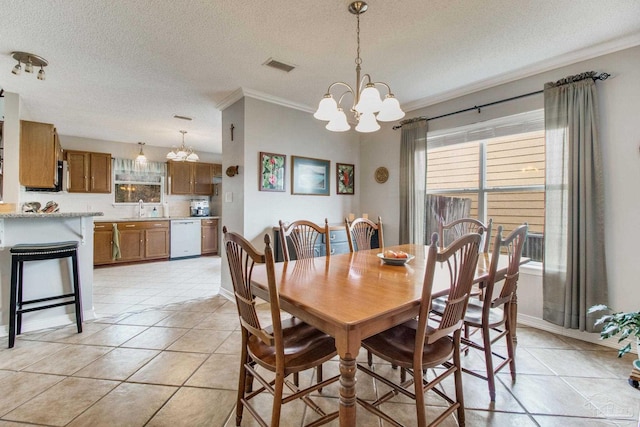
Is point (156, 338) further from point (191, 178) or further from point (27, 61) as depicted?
point (191, 178)

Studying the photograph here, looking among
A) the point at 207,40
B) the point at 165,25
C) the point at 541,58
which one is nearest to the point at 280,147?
the point at 207,40

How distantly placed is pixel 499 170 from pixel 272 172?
2.60 meters

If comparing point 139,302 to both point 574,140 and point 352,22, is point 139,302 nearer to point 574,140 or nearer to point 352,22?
point 352,22

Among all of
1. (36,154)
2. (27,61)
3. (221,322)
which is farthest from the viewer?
(36,154)

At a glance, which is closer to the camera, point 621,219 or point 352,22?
point 352,22

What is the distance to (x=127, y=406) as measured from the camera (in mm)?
1715

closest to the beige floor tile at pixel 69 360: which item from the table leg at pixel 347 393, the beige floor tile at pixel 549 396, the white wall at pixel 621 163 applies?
the table leg at pixel 347 393

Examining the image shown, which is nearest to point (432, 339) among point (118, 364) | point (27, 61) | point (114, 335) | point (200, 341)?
point (200, 341)

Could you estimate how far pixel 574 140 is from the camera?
2.53 meters

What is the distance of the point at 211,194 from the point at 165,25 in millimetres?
5211

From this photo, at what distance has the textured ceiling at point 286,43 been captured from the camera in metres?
1.97

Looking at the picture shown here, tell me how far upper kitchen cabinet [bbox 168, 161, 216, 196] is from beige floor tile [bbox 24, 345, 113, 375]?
4633 mm

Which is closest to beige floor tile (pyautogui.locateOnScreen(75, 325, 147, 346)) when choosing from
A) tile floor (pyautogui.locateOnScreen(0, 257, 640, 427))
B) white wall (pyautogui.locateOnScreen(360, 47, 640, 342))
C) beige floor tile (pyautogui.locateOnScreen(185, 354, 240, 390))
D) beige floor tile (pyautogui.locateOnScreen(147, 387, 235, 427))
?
tile floor (pyautogui.locateOnScreen(0, 257, 640, 427))

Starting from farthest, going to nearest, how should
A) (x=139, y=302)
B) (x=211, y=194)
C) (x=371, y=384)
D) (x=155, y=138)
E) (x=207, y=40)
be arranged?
(x=211, y=194) → (x=155, y=138) → (x=139, y=302) → (x=207, y=40) → (x=371, y=384)
